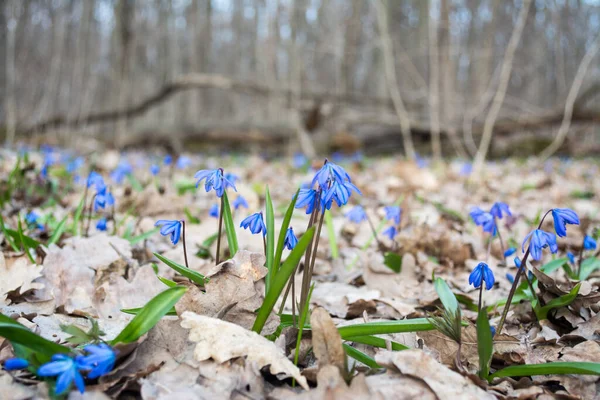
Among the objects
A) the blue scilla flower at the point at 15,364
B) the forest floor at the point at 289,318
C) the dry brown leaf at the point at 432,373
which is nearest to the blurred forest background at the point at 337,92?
the forest floor at the point at 289,318

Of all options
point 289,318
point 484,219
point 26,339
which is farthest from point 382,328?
point 484,219

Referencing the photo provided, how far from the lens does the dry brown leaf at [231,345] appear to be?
1.11 meters

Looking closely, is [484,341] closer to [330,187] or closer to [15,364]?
[330,187]

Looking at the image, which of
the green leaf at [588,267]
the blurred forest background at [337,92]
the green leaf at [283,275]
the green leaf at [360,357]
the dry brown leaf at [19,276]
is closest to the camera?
the green leaf at [283,275]

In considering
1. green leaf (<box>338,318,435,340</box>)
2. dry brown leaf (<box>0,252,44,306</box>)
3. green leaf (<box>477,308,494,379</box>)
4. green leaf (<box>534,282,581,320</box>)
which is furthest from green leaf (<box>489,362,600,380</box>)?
dry brown leaf (<box>0,252,44,306</box>)

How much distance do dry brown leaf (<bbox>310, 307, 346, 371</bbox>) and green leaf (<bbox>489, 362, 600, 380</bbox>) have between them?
1.42ft

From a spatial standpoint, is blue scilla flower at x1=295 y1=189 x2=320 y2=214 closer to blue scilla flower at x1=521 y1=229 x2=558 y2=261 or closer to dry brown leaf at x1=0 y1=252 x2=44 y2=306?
blue scilla flower at x1=521 y1=229 x2=558 y2=261

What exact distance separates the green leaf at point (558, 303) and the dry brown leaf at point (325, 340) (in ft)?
2.60

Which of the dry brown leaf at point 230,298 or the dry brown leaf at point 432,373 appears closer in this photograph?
the dry brown leaf at point 432,373

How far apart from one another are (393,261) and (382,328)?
931 mm

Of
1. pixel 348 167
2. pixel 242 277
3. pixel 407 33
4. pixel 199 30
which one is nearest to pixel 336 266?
pixel 242 277

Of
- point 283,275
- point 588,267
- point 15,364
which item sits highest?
point 283,275

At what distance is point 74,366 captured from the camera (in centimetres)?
94

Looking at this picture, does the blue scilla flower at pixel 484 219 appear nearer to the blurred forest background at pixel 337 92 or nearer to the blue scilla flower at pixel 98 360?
the blue scilla flower at pixel 98 360
